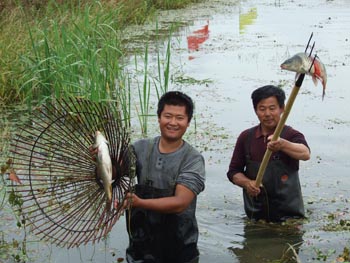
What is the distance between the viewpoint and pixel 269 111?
4.32 m

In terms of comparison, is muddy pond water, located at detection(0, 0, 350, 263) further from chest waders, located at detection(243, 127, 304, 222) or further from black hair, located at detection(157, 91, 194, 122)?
black hair, located at detection(157, 91, 194, 122)

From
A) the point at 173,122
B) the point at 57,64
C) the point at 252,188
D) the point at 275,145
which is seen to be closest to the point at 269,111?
the point at 275,145

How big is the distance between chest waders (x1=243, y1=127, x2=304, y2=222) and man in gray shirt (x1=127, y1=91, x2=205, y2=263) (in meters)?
0.83

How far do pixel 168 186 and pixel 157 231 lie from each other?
10.3 inches

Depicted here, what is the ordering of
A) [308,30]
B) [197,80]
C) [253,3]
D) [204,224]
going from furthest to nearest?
[253,3] < [308,30] < [197,80] < [204,224]

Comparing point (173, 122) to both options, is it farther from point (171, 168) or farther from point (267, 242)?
point (267, 242)

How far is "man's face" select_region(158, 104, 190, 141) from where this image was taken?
3.72 meters

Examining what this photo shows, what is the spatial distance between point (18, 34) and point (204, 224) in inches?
183

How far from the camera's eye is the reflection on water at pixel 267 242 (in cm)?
443

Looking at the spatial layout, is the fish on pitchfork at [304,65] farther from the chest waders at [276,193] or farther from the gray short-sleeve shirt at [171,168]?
the chest waders at [276,193]

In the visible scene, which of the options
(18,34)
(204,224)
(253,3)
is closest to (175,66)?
(18,34)

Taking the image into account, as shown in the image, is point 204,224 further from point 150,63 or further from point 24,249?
point 150,63

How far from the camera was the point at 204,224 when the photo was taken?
5.12 metres

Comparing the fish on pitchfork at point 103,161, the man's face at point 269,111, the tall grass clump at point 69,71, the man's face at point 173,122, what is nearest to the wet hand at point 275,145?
the man's face at point 269,111
